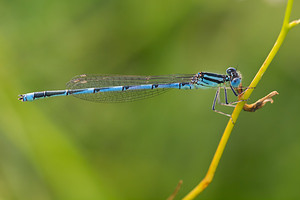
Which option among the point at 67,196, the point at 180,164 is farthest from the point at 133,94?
the point at 67,196

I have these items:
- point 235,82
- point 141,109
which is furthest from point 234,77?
point 141,109

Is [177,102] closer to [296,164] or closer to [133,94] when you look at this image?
[133,94]

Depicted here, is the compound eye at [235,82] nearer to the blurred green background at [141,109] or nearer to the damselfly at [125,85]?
the damselfly at [125,85]

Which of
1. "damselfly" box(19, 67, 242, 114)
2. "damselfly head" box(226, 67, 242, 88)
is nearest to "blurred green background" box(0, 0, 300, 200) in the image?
"damselfly" box(19, 67, 242, 114)

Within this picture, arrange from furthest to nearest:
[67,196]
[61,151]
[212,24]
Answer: [212,24] → [61,151] → [67,196]

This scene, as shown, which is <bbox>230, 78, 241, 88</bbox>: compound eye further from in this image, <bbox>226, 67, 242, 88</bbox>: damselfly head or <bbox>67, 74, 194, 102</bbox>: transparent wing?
<bbox>67, 74, 194, 102</bbox>: transparent wing

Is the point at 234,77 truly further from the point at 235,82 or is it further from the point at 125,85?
the point at 125,85

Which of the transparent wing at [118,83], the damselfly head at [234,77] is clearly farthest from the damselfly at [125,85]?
the damselfly head at [234,77]
